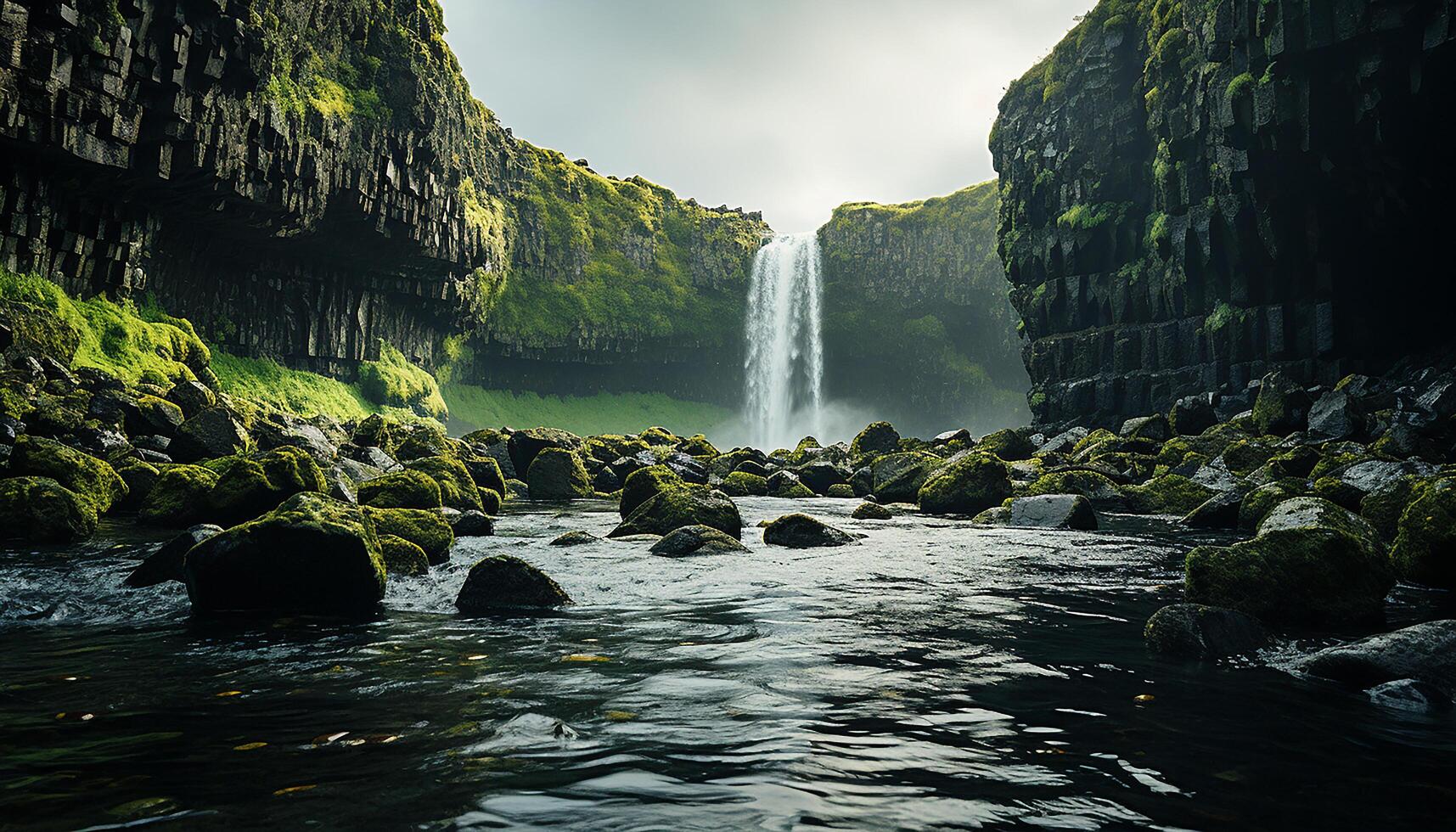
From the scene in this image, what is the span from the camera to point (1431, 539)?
7984 millimetres

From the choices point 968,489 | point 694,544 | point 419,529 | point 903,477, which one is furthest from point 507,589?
point 903,477

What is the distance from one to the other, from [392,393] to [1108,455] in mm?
43505

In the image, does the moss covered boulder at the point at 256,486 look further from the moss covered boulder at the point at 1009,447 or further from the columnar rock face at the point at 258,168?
the moss covered boulder at the point at 1009,447

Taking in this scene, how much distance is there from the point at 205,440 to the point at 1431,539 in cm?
2067

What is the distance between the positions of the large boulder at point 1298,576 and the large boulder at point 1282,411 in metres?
21.9

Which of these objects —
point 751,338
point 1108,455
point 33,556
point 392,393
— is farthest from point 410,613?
point 751,338

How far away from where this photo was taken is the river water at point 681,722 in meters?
3.18

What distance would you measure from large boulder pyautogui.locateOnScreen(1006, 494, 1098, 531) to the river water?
23.0 ft

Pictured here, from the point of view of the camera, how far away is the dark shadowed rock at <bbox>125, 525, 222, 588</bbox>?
817cm

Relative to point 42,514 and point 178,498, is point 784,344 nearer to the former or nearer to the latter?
point 178,498

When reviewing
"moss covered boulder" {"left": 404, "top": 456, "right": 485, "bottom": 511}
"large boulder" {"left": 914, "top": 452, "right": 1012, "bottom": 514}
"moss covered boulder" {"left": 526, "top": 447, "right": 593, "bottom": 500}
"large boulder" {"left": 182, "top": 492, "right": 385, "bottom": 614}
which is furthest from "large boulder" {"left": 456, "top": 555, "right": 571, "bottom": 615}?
"moss covered boulder" {"left": 526, "top": 447, "right": 593, "bottom": 500}

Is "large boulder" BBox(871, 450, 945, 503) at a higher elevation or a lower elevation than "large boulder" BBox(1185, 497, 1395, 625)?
higher

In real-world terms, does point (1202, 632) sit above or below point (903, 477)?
below

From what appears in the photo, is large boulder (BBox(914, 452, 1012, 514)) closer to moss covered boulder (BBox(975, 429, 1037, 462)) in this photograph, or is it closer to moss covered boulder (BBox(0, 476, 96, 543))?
moss covered boulder (BBox(975, 429, 1037, 462))
